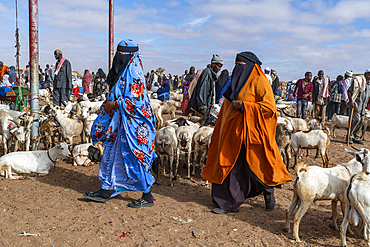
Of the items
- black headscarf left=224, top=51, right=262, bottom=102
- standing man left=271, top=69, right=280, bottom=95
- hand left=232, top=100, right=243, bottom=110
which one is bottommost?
hand left=232, top=100, right=243, bottom=110

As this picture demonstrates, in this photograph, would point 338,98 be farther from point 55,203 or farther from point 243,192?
point 55,203

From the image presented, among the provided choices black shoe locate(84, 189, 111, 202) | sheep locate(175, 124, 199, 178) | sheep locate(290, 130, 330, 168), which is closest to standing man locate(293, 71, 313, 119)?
sheep locate(290, 130, 330, 168)

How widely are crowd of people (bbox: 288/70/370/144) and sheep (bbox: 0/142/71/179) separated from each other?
350 inches

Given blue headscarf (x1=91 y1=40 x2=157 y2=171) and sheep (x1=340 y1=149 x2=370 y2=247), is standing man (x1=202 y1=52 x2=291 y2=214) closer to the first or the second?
sheep (x1=340 y1=149 x2=370 y2=247)

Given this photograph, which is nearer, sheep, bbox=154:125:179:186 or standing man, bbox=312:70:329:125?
sheep, bbox=154:125:179:186

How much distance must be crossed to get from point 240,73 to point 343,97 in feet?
31.1

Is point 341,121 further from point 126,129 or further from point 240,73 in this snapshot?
point 126,129

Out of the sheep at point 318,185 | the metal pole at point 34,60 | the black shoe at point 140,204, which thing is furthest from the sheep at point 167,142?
the metal pole at point 34,60

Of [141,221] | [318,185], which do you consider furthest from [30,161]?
[318,185]

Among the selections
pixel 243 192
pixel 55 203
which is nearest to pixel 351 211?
pixel 243 192

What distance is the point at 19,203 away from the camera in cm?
404

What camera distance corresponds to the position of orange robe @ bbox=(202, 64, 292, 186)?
383 cm

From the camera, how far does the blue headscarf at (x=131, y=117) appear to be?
388 centimetres

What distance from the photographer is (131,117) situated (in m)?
3.91
